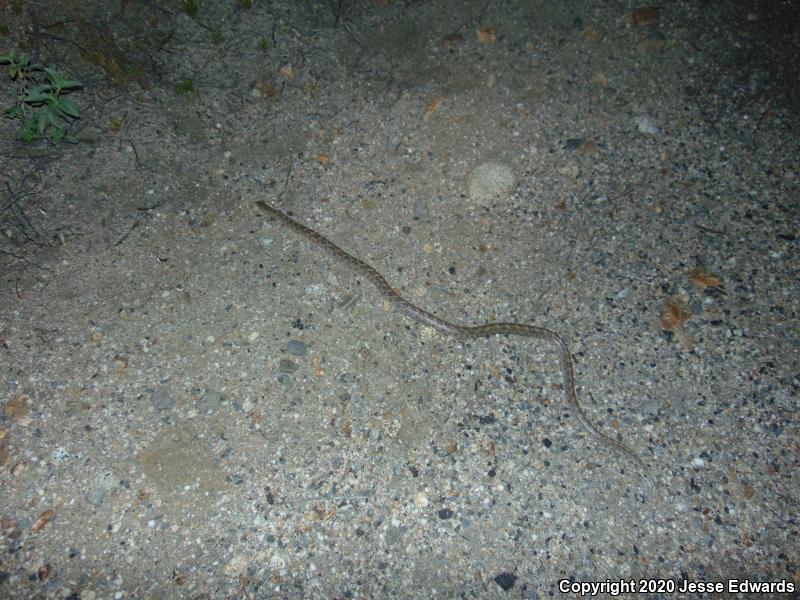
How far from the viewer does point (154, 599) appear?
Answer: 2.94 metres

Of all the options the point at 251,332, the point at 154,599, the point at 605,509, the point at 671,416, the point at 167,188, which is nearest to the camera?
the point at 154,599

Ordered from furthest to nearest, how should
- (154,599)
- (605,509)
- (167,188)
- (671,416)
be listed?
1. (167,188)
2. (671,416)
3. (605,509)
4. (154,599)

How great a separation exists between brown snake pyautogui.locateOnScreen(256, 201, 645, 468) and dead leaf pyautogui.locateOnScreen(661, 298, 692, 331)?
0.85 meters

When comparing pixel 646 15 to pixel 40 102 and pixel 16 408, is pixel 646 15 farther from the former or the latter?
pixel 16 408

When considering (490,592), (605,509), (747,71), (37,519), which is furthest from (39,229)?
(747,71)

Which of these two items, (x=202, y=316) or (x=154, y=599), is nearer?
(x=154, y=599)

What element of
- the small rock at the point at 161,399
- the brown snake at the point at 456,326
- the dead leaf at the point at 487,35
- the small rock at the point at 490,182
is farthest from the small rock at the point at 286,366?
the dead leaf at the point at 487,35

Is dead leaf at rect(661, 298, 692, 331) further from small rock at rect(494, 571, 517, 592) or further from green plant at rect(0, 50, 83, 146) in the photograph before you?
green plant at rect(0, 50, 83, 146)

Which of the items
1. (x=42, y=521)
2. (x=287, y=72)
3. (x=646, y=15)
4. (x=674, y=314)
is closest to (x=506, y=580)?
(x=674, y=314)

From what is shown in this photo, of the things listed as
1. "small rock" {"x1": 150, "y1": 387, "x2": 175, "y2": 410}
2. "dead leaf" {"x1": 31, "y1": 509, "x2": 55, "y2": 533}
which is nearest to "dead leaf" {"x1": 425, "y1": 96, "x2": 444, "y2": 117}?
"small rock" {"x1": 150, "y1": 387, "x2": 175, "y2": 410}

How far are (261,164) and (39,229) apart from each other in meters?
1.94

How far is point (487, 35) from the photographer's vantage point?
5.02 metres

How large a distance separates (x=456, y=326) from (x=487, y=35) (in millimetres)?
3173

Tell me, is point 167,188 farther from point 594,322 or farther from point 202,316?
point 594,322
